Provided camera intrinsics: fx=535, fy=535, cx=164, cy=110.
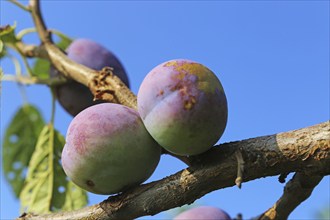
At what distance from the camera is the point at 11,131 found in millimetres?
2752

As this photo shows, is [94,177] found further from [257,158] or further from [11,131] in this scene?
[11,131]

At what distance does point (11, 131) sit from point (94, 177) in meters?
1.78

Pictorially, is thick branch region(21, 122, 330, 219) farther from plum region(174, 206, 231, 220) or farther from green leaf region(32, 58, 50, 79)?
green leaf region(32, 58, 50, 79)

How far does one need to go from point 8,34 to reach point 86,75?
685mm

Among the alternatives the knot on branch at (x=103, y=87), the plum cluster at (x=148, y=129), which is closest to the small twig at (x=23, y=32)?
the knot on branch at (x=103, y=87)

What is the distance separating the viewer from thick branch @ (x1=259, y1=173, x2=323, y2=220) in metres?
1.10

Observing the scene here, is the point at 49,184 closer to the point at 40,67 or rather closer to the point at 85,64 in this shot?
the point at 85,64

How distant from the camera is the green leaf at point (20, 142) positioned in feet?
8.63

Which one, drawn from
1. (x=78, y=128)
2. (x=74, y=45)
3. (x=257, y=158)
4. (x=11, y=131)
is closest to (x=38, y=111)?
(x=11, y=131)

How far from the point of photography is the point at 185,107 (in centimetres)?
103

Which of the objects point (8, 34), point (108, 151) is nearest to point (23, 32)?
point (8, 34)

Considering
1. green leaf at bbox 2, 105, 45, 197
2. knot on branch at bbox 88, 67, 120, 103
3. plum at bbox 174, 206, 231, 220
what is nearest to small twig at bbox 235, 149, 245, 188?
knot on branch at bbox 88, 67, 120, 103

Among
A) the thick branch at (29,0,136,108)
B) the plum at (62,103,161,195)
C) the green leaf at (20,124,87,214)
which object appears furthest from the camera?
the green leaf at (20,124,87,214)

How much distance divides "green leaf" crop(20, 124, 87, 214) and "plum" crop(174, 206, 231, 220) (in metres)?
0.67
